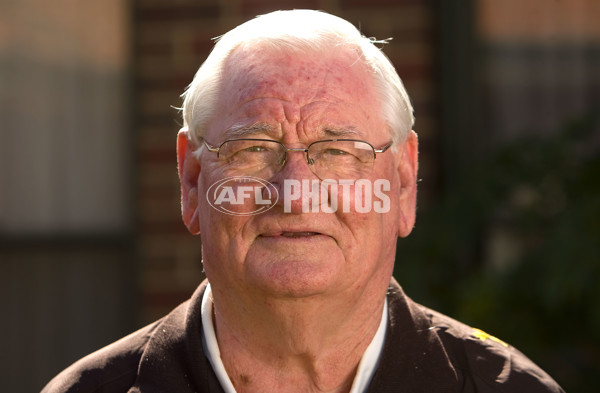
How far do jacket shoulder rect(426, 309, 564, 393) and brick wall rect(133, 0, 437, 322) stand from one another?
193cm

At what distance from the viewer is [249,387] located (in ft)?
6.91

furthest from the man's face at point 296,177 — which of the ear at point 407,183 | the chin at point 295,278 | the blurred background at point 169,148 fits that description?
the blurred background at point 169,148

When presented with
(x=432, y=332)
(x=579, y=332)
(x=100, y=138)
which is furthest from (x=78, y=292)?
(x=432, y=332)

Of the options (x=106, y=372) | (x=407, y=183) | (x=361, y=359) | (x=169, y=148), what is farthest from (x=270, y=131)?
(x=169, y=148)

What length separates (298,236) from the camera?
1.99 meters

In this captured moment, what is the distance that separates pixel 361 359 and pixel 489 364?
0.31 meters

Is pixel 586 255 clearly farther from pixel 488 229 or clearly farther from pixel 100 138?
pixel 100 138

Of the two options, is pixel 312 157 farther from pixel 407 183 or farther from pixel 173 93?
pixel 173 93

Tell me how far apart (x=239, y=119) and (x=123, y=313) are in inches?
108

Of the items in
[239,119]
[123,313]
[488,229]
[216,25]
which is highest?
[216,25]

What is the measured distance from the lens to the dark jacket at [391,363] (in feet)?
6.83

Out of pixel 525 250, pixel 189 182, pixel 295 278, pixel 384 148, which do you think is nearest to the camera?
pixel 295 278

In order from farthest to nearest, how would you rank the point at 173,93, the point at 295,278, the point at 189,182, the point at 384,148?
the point at 173,93, the point at 189,182, the point at 384,148, the point at 295,278

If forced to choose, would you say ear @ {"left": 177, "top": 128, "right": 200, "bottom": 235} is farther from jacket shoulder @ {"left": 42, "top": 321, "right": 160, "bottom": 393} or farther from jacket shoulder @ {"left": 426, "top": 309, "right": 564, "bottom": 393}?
jacket shoulder @ {"left": 426, "top": 309, "right": 564, "bottom": 393}
